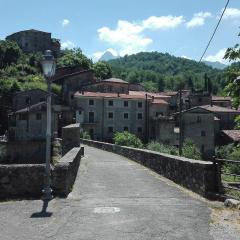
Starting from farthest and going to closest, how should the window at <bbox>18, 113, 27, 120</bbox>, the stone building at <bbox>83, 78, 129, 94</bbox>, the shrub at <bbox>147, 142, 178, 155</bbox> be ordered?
the stone building at <bbox>83, 78, 129, 94</bbox>, the window at <bbox>18, 113, 27, 120</bbox>, the shrub at <bbox>147, 142, 178, 155</bbox>

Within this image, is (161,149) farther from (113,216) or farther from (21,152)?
(113,216)

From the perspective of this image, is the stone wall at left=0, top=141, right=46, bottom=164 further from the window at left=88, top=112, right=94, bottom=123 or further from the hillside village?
the window at left=88, top=112, right=94, bottom=123

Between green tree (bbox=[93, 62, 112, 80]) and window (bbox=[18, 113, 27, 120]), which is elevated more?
green tree (bbox=[93, 62, 112, 80])

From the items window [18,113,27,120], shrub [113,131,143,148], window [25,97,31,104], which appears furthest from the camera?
window [25,97,31,104]

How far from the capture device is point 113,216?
9484mm

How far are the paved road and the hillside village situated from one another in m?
53.8

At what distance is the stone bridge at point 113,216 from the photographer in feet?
26.3

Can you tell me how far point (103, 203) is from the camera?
1106cm

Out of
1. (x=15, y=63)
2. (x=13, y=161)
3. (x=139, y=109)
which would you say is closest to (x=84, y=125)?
(x=139, y=109)

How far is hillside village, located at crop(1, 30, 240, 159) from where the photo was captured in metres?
68.8

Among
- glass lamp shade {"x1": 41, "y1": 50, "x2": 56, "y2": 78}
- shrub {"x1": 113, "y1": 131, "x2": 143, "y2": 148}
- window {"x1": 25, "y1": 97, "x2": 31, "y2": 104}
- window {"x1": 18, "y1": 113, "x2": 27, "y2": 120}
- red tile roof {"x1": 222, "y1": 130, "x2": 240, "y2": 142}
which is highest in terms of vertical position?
window {"x1": 25, "y1": 97, "x2": 31, "y2": 104}

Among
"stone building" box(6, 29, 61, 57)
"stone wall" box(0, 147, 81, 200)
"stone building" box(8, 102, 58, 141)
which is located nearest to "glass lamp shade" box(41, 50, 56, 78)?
"stone wall" box(0, 147, 81, 200)

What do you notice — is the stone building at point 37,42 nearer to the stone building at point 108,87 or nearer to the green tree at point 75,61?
the green tree at point 75,61

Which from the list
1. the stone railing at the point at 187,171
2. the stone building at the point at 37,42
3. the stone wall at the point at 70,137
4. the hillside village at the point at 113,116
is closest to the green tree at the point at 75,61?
the stone building at the point at 37,42
